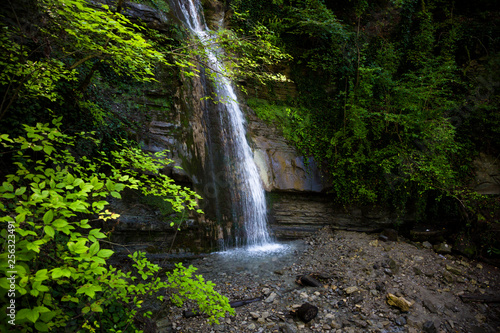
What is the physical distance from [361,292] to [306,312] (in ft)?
4.74

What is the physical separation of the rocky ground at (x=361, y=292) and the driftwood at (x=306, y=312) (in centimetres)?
7

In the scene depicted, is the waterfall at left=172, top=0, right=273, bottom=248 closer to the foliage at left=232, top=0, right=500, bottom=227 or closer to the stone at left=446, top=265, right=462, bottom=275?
the foliage at left=232, top=0, right=500, bottom=227

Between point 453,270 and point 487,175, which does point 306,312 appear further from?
point 487,175

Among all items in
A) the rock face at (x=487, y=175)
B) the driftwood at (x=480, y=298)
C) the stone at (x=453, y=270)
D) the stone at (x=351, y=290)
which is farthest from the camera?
the rock face at (x=487, y=175)

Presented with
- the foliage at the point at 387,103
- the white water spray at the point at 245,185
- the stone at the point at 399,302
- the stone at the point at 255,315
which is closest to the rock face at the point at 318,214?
the foliage at the point at 387,103

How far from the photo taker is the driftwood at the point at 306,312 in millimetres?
3728

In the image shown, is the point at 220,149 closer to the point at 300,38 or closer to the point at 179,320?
the point at 179,320

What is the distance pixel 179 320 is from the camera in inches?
142

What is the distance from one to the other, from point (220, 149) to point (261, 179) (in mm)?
1771

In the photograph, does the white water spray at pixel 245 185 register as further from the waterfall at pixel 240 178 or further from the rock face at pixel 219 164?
the rock face at pixel 219 164

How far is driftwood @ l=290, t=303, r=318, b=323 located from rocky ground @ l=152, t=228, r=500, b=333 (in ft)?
0.23

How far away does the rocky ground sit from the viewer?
371 centimetres

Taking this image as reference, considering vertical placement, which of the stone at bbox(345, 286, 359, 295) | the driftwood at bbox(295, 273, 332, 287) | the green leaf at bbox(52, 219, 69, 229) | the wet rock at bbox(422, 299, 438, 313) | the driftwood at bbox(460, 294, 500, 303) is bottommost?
the driftwood at bbox(460, 294, 500, 303)

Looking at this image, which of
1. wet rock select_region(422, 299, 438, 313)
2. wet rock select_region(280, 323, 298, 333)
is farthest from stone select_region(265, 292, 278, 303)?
wet rock select_region(422, 299, 438, 313)
